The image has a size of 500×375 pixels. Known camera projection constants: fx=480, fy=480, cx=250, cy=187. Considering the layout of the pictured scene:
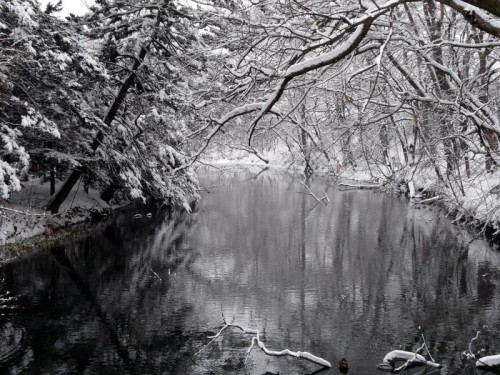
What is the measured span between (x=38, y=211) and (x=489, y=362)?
46.7 ft

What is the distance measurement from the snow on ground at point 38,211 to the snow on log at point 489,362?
984 cm

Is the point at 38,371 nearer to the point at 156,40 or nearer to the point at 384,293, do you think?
the point at 384,293

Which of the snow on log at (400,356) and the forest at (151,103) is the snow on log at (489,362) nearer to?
the snow on log at (400,356)

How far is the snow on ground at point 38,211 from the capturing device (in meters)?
13.9

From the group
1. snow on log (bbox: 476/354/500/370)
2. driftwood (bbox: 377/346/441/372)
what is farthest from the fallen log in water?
snow on log (bbox: 476/354/500/370)

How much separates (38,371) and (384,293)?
687 centimetres

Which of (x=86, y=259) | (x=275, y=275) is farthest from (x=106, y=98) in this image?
(x=275, y=275)

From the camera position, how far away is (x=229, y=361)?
718cm

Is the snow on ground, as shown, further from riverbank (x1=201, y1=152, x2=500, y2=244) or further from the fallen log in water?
the fallen log in water

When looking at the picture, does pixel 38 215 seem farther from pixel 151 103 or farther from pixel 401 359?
pixel 401 359

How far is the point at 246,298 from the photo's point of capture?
32.9 feet

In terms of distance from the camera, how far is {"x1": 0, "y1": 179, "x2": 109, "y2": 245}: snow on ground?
A: 13938 mm

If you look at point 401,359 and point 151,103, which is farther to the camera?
point 151,103

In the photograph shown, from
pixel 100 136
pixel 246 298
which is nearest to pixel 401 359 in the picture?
pixel 246 298
